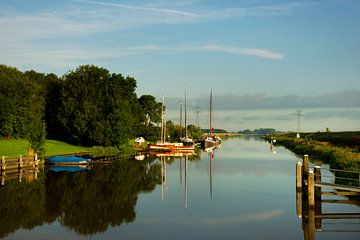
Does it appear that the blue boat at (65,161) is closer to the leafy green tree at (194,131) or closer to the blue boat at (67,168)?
the blue boat at (67,168)

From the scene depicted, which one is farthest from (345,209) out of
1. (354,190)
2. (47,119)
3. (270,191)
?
(47,119)

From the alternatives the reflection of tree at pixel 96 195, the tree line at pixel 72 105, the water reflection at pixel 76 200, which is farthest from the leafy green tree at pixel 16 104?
the water reflection at pixel 76 200

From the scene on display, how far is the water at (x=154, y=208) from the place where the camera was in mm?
21672

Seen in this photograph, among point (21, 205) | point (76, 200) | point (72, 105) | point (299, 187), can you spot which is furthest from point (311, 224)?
point (72, 105)

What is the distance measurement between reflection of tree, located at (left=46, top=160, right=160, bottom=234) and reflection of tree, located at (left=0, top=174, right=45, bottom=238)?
2.29ft

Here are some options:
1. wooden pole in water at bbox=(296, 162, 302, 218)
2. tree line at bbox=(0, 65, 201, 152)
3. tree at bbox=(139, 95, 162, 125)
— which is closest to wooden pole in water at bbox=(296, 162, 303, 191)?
wooden pole in water at bbox=(296, 162, 302, 218)

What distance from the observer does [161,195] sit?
111 feet

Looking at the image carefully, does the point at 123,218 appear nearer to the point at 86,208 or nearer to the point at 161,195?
the point at 86,208

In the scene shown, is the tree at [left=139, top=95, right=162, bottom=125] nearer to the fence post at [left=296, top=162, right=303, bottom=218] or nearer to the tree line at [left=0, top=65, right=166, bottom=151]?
the tree line at [left=0, top=65, right=166, bottom=151]

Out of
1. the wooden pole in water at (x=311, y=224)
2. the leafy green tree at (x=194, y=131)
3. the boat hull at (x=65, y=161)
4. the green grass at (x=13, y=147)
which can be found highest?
the leafy green tree at (x=194, y=131)

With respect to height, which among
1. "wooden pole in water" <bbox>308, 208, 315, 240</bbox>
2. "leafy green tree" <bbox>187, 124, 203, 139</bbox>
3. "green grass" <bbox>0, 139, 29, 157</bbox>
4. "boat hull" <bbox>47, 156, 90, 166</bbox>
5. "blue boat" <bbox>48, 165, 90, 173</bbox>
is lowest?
"wooden pole in water" <bbox>308, 208, 315, 240</bbox>

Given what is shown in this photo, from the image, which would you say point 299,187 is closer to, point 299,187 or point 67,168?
point 299,187

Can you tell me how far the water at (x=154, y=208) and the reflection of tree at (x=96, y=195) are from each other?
0.05 meters

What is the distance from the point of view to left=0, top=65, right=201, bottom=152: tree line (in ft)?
230
